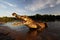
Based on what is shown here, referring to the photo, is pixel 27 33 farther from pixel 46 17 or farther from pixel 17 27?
pixel 46 17

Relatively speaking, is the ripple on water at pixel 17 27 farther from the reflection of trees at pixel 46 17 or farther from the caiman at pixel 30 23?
the reflection of trees at pixel 46 17

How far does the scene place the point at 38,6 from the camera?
2.10m

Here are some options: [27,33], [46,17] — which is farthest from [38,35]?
[46,17]

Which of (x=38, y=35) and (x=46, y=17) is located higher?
(x=46, y=17)

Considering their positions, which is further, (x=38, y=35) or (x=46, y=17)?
(x=46, y=17)

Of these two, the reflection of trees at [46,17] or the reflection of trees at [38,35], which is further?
the reflection of trees at [46,17]

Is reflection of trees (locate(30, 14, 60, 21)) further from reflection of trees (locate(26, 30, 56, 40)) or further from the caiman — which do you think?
reflection of trees (locate(26, 30, 56, 40))

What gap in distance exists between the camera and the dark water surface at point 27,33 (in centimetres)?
193

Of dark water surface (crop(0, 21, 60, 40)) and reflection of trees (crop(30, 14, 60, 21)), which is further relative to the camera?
reflection of trees (crop(30, 14, 60, 21))

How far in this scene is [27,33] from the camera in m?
1.99

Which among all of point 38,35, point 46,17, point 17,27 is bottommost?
point 38,35

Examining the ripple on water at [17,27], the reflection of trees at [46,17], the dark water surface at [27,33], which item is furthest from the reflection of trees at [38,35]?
the reflection of trees at [46,17]

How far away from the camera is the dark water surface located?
1.93m

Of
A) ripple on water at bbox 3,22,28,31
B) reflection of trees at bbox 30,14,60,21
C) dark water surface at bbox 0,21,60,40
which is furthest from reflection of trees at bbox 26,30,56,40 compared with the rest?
reflection of trees at bbox 30,14,60,21
